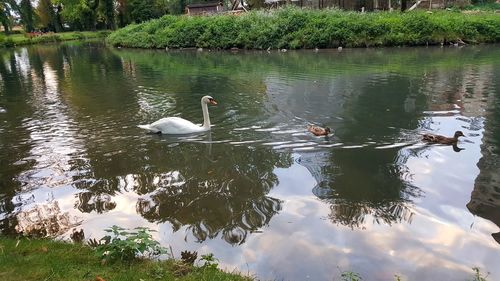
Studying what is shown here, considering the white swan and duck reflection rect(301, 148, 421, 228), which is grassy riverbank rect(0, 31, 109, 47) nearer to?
the white swan

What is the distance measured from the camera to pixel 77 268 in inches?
182

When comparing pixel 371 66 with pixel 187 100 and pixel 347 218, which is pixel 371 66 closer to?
pixel 187 100

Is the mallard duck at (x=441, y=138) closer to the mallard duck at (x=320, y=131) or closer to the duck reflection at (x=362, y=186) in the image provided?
the duck reflection at (x=362, y=186)

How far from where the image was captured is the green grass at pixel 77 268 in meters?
4.41

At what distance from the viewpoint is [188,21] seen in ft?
145

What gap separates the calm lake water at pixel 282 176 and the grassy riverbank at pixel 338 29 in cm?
1887

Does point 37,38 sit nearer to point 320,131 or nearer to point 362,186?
point 320,131

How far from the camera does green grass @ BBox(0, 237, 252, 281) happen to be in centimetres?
441

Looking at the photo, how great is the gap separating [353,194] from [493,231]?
218 cm

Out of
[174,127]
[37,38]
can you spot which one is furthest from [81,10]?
[174,127]

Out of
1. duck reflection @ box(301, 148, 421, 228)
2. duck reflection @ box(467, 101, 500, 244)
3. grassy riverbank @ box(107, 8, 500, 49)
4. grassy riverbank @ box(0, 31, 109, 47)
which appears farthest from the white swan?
grassy riverbank @ box(0, 31, 109, 47)

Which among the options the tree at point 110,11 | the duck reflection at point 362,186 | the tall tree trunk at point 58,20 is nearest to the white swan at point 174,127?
the duck reflection at point 362,186

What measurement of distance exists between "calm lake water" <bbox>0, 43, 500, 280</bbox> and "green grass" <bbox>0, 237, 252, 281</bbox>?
0.90 metres

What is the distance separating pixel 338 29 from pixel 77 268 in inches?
1335
